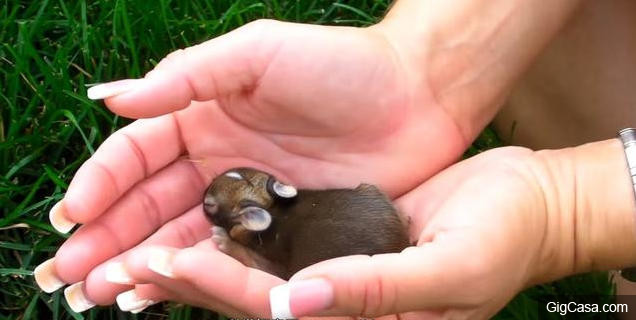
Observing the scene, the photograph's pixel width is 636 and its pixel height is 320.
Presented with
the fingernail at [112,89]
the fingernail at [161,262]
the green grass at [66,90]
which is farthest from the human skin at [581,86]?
the fingernail at [161,262]

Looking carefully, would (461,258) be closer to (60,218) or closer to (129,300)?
(129,300)

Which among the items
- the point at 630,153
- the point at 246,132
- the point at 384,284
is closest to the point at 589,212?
the point at 630,153

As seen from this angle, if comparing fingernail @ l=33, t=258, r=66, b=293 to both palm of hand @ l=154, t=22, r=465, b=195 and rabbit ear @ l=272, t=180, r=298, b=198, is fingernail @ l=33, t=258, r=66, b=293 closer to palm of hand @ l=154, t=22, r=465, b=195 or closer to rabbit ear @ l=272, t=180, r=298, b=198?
palm of hand @ l=154, t=22, r=465, b=195

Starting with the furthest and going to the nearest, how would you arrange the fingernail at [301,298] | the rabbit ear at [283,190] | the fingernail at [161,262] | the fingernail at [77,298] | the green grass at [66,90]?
the green grass at [66,90]
the rabbit ear at [283,190]
the fingernail at [77,298]
the fingernail at [161,262]
the fingernail at [301,298]

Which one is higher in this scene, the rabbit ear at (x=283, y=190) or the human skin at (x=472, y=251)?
the human skin at (x=472, y=251)

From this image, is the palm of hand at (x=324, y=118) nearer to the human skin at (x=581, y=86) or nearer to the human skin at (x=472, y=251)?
the human skin at (x=472, y=251)

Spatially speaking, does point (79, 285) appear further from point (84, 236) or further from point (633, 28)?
point (633, 28)

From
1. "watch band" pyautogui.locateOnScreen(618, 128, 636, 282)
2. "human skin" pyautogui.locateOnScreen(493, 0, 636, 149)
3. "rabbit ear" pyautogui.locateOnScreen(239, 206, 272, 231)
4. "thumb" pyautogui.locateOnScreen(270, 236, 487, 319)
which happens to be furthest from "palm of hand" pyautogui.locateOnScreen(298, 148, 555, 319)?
"human skin" pyautogui.locateOnScreen(493, 0, 636, 149)
